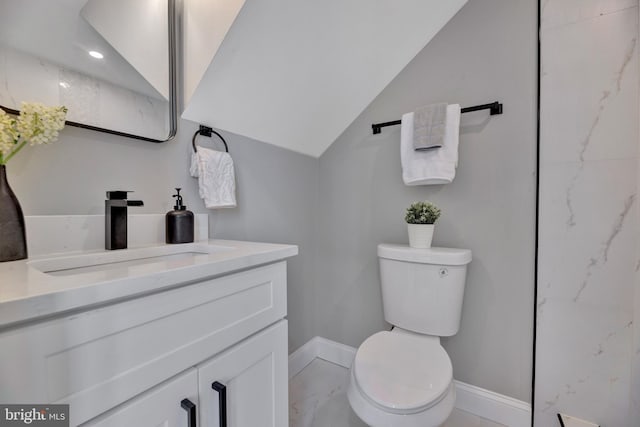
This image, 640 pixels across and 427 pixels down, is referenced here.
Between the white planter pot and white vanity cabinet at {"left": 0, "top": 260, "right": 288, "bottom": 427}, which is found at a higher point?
the white planter pot

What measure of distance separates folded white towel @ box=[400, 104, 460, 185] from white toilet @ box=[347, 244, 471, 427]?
0.35 metres

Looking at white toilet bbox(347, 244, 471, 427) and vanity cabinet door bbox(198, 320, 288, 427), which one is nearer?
vanity cabinet door bbox(198, 320, 288, 427)

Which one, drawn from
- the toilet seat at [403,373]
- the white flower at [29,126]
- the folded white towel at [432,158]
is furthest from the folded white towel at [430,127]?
the white flower at [29,126]

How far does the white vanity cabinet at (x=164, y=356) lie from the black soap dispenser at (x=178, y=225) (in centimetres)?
39

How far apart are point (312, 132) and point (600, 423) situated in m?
1.87

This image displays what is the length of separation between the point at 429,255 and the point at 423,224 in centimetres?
15

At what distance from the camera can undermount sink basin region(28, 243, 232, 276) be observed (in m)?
0.68

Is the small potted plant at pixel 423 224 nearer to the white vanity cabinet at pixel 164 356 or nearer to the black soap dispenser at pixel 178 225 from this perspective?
the white vanity cabinet at pixel 164 356

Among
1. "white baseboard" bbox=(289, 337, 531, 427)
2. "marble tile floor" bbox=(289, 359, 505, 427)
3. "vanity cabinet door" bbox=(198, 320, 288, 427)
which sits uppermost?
"vanity cabinet door" bbox=(198, 320, 288, 427)

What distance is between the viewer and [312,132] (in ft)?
5.40

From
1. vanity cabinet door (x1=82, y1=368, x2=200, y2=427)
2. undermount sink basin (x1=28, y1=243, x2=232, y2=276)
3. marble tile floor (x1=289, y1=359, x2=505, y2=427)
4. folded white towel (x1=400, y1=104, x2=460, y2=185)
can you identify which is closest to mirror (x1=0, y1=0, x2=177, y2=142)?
undermount sink basin (x1=28, y1=243, x2=232, y2=276)

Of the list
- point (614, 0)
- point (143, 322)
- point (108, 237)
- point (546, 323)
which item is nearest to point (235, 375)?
point (143, 322)

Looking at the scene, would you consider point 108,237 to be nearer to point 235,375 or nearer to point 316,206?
point 235,375

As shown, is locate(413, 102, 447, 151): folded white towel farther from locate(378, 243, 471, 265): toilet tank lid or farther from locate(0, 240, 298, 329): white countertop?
locate(0, 240, 298, 329): white countertop
